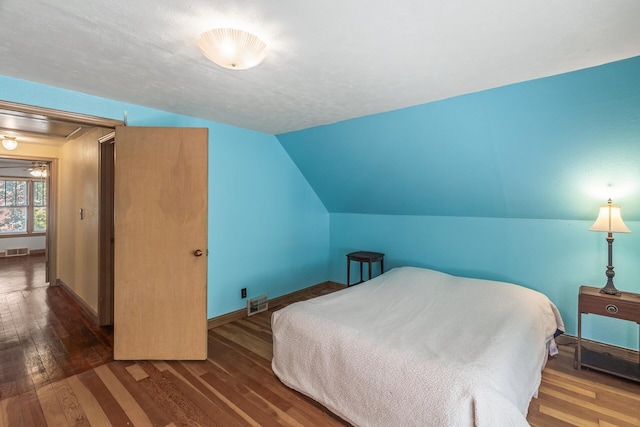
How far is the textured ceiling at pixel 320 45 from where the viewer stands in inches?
50.0

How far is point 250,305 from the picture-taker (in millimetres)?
3398

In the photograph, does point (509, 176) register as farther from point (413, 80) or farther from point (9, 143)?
point (9, 143)

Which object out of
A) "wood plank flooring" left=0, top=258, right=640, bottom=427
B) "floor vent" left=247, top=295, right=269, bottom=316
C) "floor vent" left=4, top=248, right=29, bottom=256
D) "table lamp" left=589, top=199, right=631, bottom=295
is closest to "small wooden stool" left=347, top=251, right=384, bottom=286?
"floor vent" left=247, top=295, right=269, bottom=316

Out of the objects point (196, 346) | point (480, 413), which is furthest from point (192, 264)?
point (480, 413)

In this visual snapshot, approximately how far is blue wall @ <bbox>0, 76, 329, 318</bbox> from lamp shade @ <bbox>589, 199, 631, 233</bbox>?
3080 millimetres

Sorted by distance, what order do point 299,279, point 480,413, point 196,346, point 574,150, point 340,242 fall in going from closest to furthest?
point 480,413 → point 574,150 → point 196,346 → point 299,279 → point 340,242

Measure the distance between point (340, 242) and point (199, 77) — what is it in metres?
3.11

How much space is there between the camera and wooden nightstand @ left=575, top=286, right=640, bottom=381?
6.98 feet

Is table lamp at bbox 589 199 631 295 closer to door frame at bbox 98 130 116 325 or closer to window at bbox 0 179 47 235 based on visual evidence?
door frame at bbox 98 130 116 325

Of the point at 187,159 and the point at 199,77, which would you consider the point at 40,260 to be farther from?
the point at 199,77

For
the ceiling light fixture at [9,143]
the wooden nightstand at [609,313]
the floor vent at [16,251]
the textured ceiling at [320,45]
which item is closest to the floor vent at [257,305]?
the textured ceiling at [320,45]

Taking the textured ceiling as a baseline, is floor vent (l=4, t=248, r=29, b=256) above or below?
below

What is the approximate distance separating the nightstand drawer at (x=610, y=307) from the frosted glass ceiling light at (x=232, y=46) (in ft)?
9.62

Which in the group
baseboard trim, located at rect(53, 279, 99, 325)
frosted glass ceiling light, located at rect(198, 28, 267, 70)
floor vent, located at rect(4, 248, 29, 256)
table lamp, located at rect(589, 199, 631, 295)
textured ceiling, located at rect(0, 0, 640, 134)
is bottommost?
baseboard trim, located at rect(53, 279, 99, 325)
